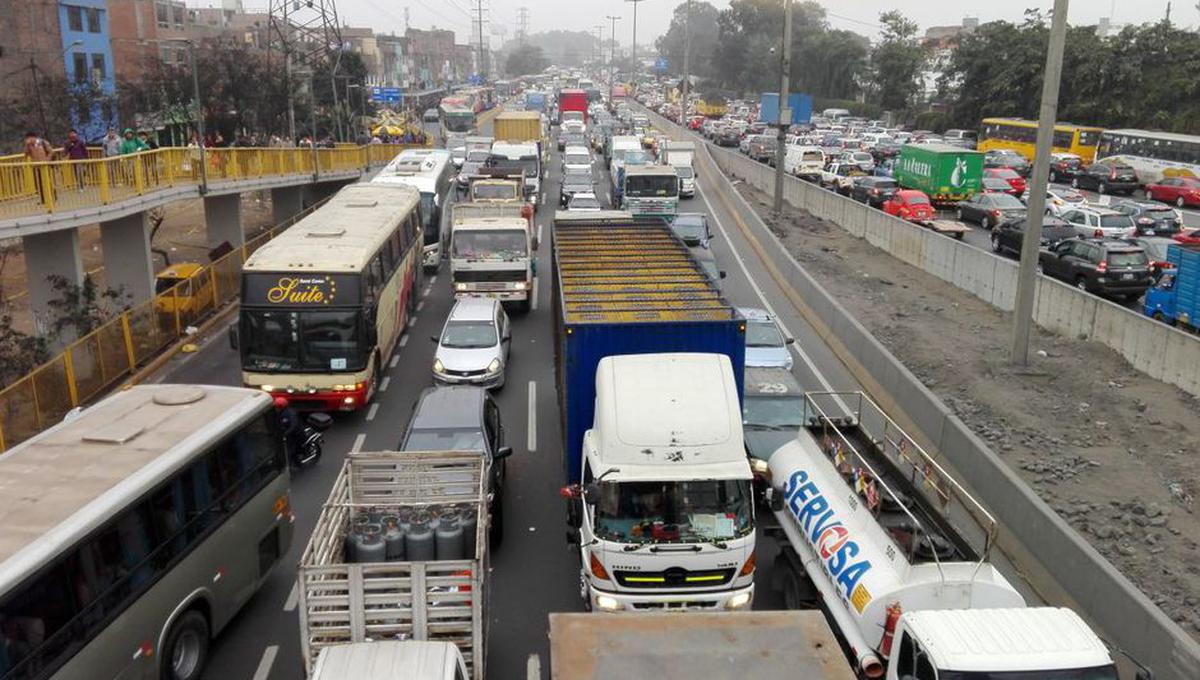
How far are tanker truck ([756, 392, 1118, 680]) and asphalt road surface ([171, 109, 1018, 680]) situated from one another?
1.55 m

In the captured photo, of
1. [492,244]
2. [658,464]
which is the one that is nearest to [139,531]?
[658,464]

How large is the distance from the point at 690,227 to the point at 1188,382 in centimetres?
1465

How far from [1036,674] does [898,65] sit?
102 m

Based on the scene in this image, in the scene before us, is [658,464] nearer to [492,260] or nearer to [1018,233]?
[492,260]

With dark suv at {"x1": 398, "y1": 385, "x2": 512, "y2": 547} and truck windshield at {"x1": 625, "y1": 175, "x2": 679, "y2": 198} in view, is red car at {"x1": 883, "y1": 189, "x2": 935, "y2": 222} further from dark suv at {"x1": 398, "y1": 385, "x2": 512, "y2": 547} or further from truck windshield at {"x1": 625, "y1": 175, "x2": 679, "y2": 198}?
dark suv at {"x1": 398, "y1": 385, "x2": 512, "y2": 547}

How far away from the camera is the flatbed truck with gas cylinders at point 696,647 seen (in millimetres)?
6781

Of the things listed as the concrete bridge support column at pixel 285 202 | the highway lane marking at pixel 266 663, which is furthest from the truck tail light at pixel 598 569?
the concrete bridge support column at pixel 285 202

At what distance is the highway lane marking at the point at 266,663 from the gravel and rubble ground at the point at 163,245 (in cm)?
1763

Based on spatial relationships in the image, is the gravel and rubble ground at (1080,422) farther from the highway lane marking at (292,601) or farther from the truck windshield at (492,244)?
the highway lane marking at (292,601)

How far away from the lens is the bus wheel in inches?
371

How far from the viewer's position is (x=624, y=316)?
1299 cm

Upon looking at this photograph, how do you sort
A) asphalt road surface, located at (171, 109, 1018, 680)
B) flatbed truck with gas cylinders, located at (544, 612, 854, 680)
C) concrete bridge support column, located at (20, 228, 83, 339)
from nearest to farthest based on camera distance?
flatbed truck with gas cylinders, located at (544, 612, 854, 680), asphalt road surface, located at (171, 109, 1018, 680), concrete bridge support column, located at (20, 228, 83, 339)

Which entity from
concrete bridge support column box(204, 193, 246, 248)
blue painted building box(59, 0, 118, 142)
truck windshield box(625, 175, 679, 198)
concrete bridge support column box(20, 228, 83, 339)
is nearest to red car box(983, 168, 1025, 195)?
truck windshield box(625, 175, 679, 198)

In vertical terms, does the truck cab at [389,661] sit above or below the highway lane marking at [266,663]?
above
